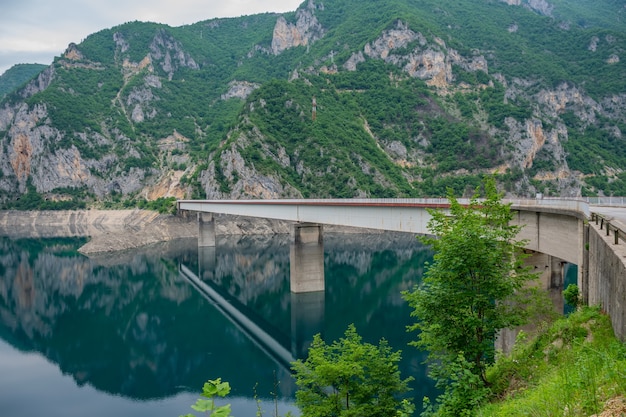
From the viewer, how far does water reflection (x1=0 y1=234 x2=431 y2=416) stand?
3656cm

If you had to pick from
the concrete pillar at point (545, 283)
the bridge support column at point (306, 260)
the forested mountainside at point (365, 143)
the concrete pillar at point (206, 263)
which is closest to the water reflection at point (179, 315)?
the concrete pillar at point (206, 263)

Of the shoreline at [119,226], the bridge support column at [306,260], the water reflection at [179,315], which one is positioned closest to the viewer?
the water reflection at [179,315]

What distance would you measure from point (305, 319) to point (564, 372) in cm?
3930

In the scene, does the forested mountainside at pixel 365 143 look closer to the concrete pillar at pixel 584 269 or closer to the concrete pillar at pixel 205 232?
the concrete pillar at pixel 205 232

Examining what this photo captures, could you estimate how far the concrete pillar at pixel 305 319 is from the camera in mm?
41438

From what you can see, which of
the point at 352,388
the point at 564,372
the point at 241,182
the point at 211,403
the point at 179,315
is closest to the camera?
the point at 211,403

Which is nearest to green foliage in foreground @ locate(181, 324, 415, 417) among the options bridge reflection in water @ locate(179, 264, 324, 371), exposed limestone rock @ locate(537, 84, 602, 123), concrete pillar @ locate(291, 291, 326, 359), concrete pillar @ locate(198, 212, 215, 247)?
bridge reflection in water @ locate(179, 264, 324, 371)

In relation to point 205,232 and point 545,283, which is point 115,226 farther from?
point 545,283

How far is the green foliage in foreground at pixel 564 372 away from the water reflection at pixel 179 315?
28.1 feet

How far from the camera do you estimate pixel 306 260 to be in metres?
58.0

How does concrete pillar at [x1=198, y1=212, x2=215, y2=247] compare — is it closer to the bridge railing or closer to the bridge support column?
the bridge support column

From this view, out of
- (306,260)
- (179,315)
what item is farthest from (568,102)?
(179,315)

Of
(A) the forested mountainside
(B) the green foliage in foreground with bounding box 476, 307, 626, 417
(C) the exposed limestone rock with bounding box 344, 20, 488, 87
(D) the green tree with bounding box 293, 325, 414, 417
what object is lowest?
(D) the green tree with bounding box 293, 325, 414, 417

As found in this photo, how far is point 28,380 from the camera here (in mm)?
36719
